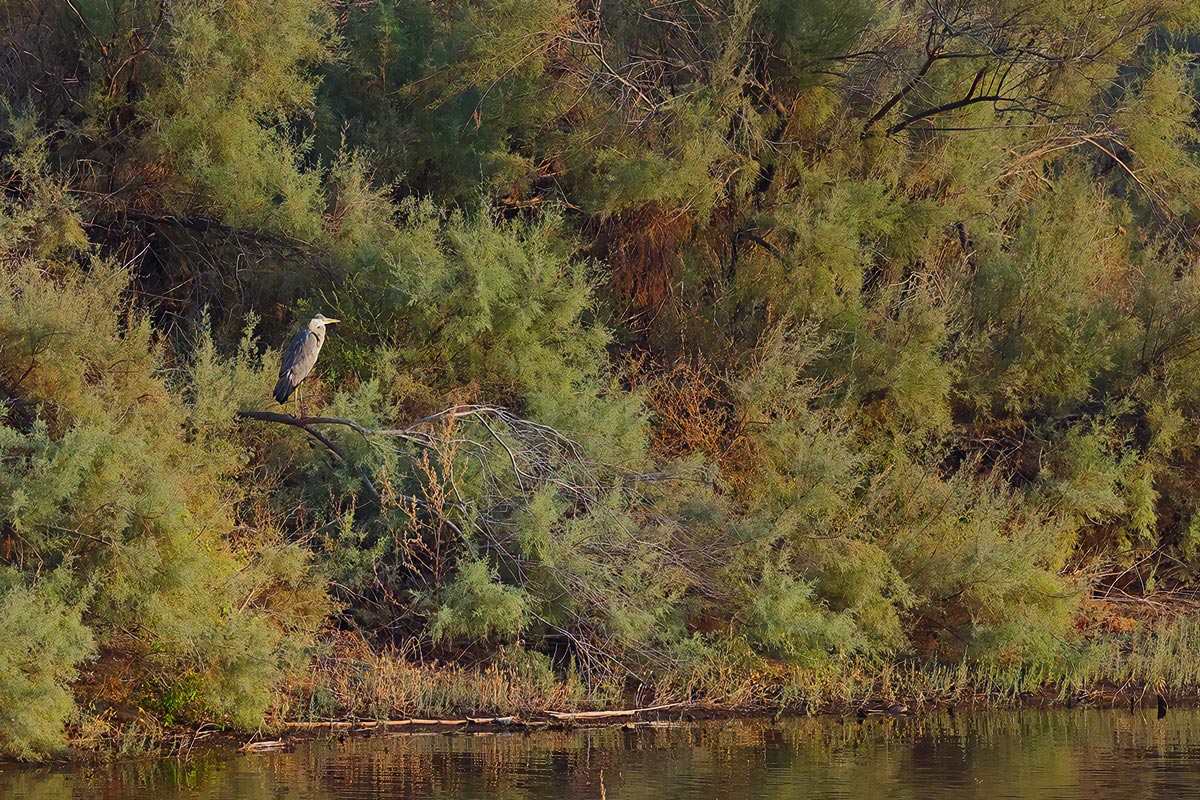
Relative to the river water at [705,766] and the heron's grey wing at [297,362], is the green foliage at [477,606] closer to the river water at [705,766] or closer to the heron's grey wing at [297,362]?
the river water at [705,766]

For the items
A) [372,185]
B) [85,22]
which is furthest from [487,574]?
[85,22]

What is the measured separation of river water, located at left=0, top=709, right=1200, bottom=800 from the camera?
8.99 meters

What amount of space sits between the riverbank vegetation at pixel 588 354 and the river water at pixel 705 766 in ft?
2.16

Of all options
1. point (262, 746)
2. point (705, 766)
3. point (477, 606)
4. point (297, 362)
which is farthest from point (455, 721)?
point (297, 362)

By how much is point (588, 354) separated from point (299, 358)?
3.10 m

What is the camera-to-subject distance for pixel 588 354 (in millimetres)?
14438

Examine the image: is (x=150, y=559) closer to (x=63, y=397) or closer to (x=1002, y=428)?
(x=63, y=397)

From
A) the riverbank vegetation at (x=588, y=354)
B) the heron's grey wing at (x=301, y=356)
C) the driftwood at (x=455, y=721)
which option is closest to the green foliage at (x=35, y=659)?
the riverbank vegetation at (x=588, y=354)

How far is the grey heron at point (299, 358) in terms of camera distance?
1220 centimetres

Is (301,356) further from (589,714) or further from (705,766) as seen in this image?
(705,766)

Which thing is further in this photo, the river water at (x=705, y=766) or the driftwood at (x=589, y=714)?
the driftwood at (x=589, y=714)

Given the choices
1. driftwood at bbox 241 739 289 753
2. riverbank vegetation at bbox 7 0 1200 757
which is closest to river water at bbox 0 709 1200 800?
driftwood at bbox 241 739 289 753

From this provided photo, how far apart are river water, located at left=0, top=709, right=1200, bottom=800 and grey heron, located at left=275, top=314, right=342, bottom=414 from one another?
2853mm

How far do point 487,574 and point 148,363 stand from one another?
3.09m
